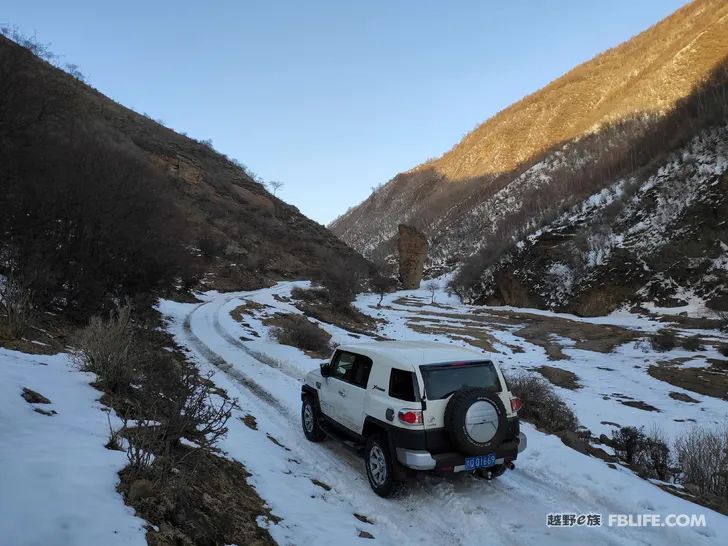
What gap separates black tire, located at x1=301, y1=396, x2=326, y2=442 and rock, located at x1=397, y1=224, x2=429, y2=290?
6978 cm

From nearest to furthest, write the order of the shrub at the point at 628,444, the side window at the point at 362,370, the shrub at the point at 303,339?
1. the side window at the point at 362,370
2. the shrub at the point at 628,444
3. the shrub at the point at 303,339

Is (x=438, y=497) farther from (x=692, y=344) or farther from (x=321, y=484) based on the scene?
(x=692, y=344)

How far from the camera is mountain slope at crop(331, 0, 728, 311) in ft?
187

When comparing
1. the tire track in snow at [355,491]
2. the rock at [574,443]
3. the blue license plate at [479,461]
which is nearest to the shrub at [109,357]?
the tire track in snow at [355,491]

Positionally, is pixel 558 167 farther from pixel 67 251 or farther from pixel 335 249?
pixel 67 251

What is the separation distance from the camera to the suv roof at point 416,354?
571 cm

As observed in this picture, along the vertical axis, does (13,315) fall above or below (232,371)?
above

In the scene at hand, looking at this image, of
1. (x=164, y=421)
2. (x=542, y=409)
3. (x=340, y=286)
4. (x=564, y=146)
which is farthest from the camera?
(x=564, y=146)

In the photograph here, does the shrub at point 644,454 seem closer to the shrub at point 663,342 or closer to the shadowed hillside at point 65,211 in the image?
the shadowed hillside at point 65,211

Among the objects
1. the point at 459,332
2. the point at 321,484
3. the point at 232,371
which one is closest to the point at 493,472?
the point at 321,484

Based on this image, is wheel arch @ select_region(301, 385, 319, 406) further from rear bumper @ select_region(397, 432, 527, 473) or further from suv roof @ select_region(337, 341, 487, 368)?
rear bumper @ select_region(397, 432, 527, 473)

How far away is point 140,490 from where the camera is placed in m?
3.52

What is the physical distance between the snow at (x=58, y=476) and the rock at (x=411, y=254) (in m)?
72.7

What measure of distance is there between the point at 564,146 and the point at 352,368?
3812 inches
